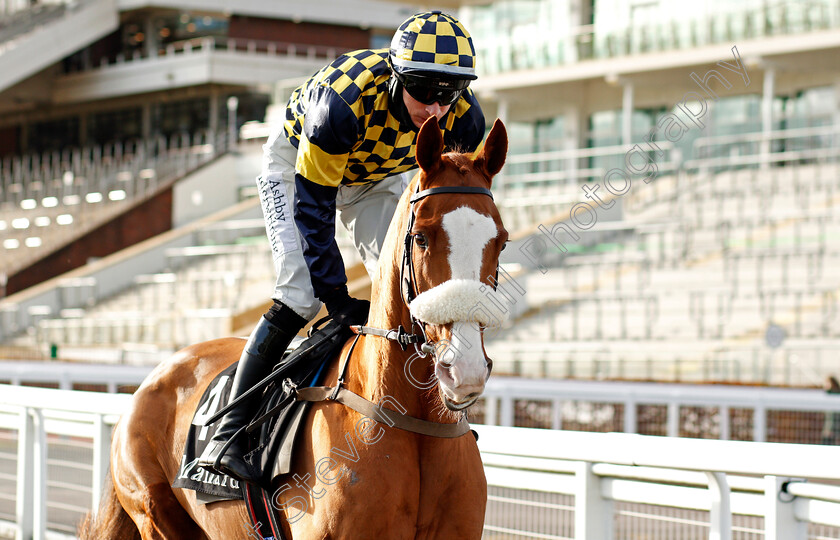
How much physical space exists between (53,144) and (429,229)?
33989mm

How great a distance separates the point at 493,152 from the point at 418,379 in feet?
A: 1.86

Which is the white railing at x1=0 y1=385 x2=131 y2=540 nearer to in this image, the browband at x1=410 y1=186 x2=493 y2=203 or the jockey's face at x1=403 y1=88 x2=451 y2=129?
the jockey's face at x1=403 y1=88 x2=451 y2=129

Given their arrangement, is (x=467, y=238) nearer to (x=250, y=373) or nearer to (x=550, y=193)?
(x=250, y=373)

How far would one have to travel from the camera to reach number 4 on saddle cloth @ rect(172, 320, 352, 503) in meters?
2.69

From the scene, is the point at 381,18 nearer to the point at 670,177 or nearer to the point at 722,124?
the point at 722,124

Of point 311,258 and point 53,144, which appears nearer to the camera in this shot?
point 311,258

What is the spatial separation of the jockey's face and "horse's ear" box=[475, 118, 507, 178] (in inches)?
14.5

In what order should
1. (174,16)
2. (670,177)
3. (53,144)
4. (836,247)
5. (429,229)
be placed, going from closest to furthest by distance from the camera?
(429,229), (836,247), (670,177), (174,16), (53,144)

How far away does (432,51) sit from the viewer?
8.67 feet

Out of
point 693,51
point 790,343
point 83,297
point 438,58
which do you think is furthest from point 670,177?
point 438,58

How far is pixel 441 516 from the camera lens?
8.08ft

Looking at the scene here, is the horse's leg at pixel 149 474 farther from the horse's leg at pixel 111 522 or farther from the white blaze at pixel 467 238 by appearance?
the white blaze at pixel 467 238

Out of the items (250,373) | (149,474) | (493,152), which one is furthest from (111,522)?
(493,152)

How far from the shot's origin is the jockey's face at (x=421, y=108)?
9.06 ft
